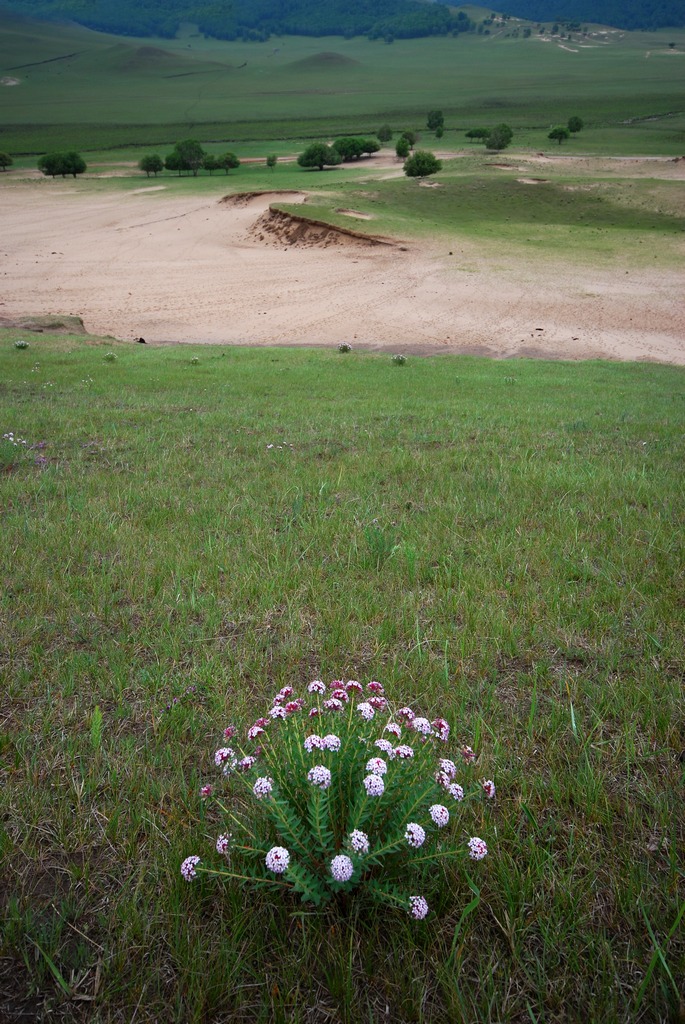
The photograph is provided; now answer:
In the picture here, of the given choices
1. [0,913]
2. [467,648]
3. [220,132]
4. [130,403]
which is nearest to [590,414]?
[130,403]

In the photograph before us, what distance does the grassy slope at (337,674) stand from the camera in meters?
1.66

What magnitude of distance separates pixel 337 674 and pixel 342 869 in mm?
1341

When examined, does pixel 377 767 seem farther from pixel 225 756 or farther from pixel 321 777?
pixel 225 756

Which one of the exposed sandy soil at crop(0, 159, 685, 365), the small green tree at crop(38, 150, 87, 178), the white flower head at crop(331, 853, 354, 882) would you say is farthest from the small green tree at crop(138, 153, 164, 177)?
the white flower head at crop(331, 853, 354, 882)

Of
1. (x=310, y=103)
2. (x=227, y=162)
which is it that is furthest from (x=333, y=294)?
(x=310, y=103)

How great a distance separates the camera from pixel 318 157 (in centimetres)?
6028

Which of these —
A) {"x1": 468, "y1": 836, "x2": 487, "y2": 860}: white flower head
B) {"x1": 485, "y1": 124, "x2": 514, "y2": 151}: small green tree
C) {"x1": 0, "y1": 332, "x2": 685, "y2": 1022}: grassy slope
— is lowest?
{"x1": 0, "y1": 332, "x2": 685, "y2": 1022}: grassy slope

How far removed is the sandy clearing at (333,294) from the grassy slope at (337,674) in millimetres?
17023

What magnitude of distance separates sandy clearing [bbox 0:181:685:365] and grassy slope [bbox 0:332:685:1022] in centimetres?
1702

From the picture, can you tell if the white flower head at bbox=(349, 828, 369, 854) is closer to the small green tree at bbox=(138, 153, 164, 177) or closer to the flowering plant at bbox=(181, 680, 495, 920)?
the flowering plant at bbox=(181, 680, 495, 920)

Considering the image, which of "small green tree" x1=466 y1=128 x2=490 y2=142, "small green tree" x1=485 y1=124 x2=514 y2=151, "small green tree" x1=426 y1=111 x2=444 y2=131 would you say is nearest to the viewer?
"small green tree" x1=485 y1=124 x2=514 y2=151

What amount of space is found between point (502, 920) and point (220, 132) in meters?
120

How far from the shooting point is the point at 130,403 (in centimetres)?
907

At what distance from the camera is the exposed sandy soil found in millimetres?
22844
